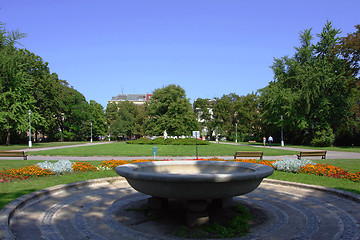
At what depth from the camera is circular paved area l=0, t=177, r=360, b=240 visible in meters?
4.89

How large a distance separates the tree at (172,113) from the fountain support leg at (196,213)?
50204 mm

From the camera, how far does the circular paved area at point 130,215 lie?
16.1ft

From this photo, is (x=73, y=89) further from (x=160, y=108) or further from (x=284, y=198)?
(x=284, y=198)

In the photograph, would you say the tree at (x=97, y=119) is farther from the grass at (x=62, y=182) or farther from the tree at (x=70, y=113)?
the grass at (x=62, y=182)

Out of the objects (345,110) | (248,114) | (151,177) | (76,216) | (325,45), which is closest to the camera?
(151,177)

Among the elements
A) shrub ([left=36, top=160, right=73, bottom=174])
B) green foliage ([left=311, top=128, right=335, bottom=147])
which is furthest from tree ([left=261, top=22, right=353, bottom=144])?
shrub ([left=36, top=160, right=73, bottom=174])

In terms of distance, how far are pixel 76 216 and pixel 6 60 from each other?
124 ft

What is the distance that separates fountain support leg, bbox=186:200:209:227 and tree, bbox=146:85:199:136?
50.2 meters

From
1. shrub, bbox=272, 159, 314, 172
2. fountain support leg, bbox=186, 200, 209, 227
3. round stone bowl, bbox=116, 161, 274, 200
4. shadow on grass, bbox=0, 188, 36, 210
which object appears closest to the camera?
round stone bowl, bbox=116, 161, 274, 200

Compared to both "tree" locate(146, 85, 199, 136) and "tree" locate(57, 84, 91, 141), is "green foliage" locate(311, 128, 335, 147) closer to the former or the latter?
"tree" locate(146, 85, 199, 136)

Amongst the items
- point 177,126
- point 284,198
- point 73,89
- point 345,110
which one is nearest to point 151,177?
point 284,198

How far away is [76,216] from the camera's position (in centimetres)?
597

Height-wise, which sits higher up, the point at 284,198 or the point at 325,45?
the point at 325,45

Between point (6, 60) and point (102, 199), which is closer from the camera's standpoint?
point (102, 199)
